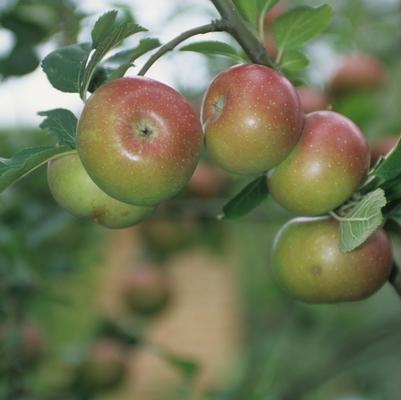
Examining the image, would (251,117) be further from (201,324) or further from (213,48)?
(201,324)

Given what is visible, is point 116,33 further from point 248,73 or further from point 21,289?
point 21,289

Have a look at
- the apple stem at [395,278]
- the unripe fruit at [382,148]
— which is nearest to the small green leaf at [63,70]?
the apple stem at [395,278]

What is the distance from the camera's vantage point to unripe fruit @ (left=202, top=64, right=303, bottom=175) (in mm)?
727

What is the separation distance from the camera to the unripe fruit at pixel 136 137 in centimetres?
69

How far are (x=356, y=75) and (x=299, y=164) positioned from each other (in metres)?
1.12

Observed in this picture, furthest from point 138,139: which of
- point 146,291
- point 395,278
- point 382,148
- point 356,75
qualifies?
point 146,291

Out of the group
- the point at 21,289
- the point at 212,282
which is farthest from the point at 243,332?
the point at 21,289

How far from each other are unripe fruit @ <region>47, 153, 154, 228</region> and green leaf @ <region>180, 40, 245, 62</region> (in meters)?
0.18

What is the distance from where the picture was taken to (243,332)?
4039 mm

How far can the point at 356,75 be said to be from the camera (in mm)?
1822

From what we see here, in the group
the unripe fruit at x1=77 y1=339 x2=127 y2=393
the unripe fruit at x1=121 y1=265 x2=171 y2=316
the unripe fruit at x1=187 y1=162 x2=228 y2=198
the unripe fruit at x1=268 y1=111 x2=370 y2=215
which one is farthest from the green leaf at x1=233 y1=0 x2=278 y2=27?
the unripe fruit at x1=121 y1=265 x2=171 y2=316

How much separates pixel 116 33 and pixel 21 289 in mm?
833

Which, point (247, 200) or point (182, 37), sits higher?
point (182, 37)

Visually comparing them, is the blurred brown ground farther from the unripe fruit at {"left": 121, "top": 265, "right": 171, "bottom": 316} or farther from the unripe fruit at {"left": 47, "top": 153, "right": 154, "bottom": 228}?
the unripe fruit at {"left": 47, "top": 153, "right": 154, "bottom": 228}
